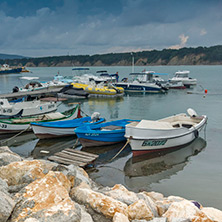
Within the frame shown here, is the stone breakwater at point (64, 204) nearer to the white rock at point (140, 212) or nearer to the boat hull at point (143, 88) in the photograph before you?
the white rock at point (140, 212)

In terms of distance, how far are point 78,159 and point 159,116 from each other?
1626cm

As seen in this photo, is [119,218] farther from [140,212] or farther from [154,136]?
[154,136]

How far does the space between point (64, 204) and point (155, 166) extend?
8.37m

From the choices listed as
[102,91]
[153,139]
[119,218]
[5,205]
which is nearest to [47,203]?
[5,205]

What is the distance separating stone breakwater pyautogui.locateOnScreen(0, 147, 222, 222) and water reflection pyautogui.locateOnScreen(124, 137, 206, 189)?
178 inches

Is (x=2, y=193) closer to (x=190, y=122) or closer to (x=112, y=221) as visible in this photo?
(x=112, y=221)

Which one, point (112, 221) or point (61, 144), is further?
point (61, 144)

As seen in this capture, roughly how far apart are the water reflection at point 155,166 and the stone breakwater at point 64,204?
4.52 m

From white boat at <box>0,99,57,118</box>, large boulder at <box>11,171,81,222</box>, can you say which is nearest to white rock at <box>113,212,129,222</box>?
large boulder at <box>11,171,81,222</box>

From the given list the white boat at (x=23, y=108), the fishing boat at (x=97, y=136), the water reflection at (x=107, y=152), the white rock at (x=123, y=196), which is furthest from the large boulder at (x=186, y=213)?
the white boat at (x=23, y=108)

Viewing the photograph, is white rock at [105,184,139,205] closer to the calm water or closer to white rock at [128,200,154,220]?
white rock at [128,200,154,220]

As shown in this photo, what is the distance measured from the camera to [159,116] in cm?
2719

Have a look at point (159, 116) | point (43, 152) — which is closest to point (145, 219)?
point (43, 152)

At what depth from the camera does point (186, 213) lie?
20.9ft
